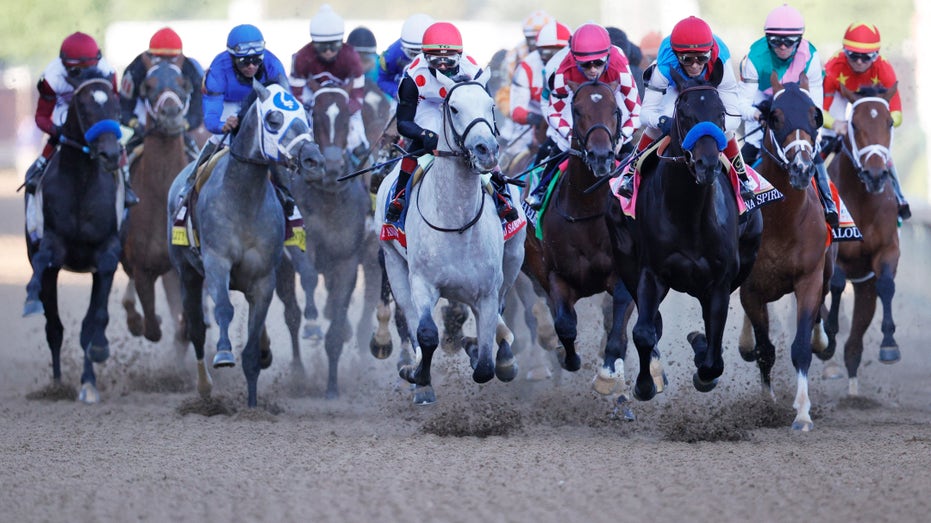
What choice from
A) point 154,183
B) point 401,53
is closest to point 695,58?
point 401,53

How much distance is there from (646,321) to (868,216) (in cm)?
338

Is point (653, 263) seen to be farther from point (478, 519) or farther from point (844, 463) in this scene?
point (478, 519)

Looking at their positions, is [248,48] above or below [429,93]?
above

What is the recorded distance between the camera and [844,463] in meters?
7.79

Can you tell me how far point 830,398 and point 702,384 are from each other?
A: 2436 mm

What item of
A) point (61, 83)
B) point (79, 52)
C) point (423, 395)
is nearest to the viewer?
point (423, 395)

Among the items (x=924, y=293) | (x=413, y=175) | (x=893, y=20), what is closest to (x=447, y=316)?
(x=413, y=175)

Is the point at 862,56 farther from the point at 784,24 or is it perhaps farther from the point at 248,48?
the point at 248,48

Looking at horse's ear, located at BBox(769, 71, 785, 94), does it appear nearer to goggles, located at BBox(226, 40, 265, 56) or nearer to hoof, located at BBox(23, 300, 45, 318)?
goggles, located at BBox(226, 40, 265, 56)

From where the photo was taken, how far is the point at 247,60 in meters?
10.2

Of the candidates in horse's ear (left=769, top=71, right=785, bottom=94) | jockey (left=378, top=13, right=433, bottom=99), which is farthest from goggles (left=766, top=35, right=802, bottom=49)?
jockey (left=378, top=13, right=433, bottom=99)

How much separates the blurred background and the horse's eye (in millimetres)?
6722

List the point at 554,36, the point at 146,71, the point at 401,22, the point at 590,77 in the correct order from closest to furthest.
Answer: the point at 590,77
the point at 554,36
the point at 146,71
the point at 401,22

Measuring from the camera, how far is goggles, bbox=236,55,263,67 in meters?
10.2
